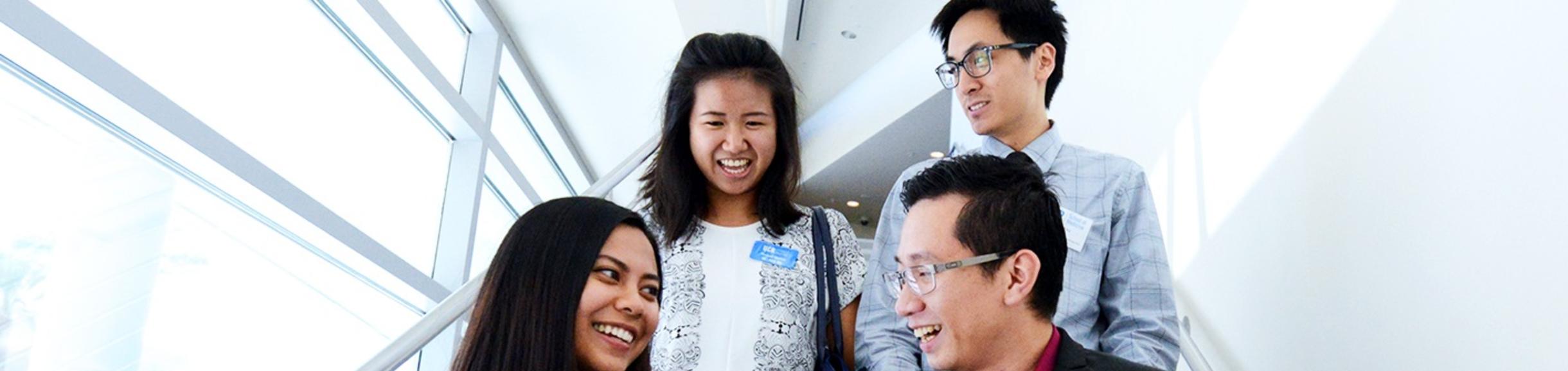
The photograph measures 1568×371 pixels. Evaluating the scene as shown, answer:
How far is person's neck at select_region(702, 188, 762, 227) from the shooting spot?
7.52 feet

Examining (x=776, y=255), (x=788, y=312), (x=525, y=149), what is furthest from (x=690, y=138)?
(x=525, y=149)

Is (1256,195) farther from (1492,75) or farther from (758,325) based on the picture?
(758,325)

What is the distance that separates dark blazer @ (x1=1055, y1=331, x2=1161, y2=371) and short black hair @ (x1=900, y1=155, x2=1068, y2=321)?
76 millimetres

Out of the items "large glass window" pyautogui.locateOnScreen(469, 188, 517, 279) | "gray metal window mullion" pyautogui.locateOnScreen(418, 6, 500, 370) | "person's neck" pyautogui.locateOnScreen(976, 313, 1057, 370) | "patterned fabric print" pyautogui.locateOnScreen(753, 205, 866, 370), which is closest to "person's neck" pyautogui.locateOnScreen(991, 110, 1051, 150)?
"patterned fabric print" pyautogui.locateOnScreen(753, 205, 866, 370)

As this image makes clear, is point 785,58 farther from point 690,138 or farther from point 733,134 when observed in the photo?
point 733,134

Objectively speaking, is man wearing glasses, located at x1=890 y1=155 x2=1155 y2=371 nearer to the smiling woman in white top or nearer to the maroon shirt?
the maroon shirt

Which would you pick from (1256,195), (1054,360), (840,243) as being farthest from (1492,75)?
(840,243)

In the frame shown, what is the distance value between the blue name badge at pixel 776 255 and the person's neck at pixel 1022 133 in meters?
0.48

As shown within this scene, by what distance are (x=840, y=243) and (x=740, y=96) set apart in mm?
357

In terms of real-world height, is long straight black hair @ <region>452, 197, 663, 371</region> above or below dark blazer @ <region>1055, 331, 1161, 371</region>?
above

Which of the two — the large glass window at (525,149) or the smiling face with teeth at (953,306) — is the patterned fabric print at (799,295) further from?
the large glass window at (525,149)

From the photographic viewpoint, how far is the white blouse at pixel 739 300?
209 centimetres

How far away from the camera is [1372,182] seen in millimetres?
1771

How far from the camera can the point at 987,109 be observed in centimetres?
224
